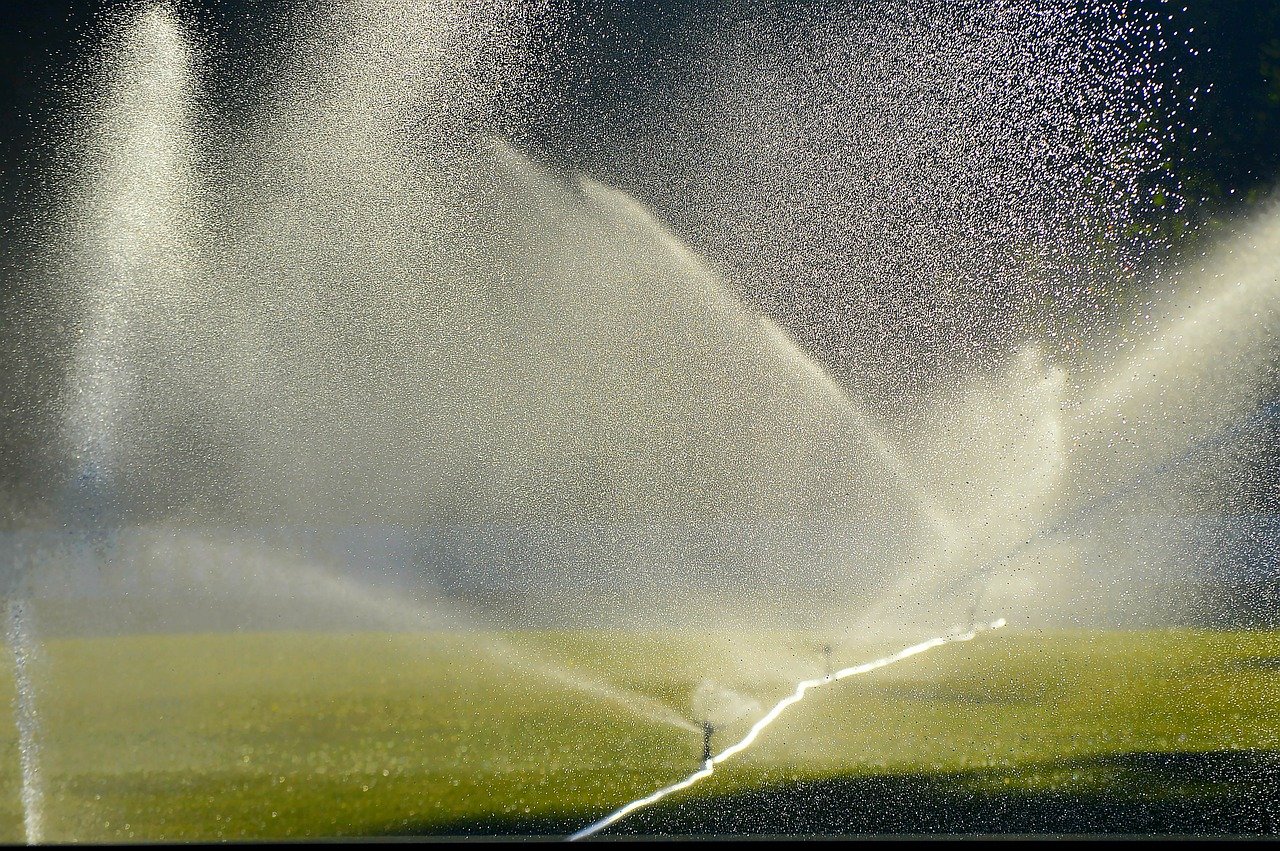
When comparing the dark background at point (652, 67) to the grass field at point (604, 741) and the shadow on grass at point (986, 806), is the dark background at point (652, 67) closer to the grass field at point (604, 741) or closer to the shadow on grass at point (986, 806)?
the grass field at point (604, 741)

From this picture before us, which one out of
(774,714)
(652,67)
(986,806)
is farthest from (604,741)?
(652,67)

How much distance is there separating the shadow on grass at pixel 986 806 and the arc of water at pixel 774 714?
6 cm

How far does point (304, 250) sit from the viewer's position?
10680mm

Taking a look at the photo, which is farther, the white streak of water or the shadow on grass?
the white streak of water

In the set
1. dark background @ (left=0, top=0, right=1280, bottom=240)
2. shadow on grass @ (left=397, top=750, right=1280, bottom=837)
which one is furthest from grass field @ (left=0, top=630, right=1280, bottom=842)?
dark background @ (left=0, top=0, right=1280, bottom=240)

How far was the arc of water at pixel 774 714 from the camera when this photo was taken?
4051 mm

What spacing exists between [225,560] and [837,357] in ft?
27.1

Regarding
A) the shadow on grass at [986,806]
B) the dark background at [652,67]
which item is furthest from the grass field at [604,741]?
the dark background at [652,67]

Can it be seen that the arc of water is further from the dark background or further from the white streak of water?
the dark background

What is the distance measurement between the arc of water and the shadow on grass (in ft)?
0.20

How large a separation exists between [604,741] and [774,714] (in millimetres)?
1203

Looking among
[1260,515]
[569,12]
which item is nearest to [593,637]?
[569,12]

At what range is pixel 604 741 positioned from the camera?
5.26 m

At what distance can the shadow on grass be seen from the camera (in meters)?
3.85
